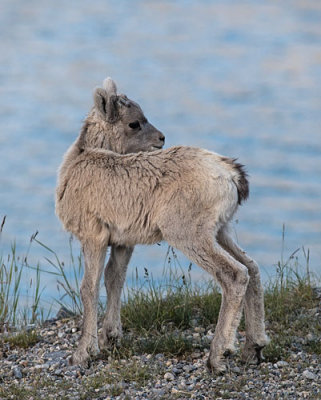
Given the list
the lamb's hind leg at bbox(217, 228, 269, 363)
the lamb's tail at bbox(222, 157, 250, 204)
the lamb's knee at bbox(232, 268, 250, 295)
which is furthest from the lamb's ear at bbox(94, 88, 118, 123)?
the lamb's knee at bbox(232, 268, 250, 295)

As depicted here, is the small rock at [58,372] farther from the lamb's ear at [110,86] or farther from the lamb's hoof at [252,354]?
the lamb's ear at [110,86]

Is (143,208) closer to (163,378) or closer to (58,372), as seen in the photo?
(163,378)

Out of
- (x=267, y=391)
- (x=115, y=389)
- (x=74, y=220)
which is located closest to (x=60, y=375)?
(x=115, y=389)

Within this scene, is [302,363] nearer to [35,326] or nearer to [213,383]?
[213,383]

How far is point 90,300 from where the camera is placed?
9523 millimetres

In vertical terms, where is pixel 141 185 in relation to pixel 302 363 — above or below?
above

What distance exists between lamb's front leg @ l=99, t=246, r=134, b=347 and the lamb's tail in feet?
5.78

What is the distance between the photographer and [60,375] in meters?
9.27

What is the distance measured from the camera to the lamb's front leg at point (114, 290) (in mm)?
9867

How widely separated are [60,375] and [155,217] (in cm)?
205

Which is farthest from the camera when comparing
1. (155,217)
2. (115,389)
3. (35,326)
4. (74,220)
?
(35,326)

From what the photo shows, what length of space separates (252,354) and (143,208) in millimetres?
1972

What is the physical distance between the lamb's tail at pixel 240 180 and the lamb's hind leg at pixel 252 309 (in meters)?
0.49

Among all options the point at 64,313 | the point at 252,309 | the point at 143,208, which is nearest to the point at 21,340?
the point at 64,313
